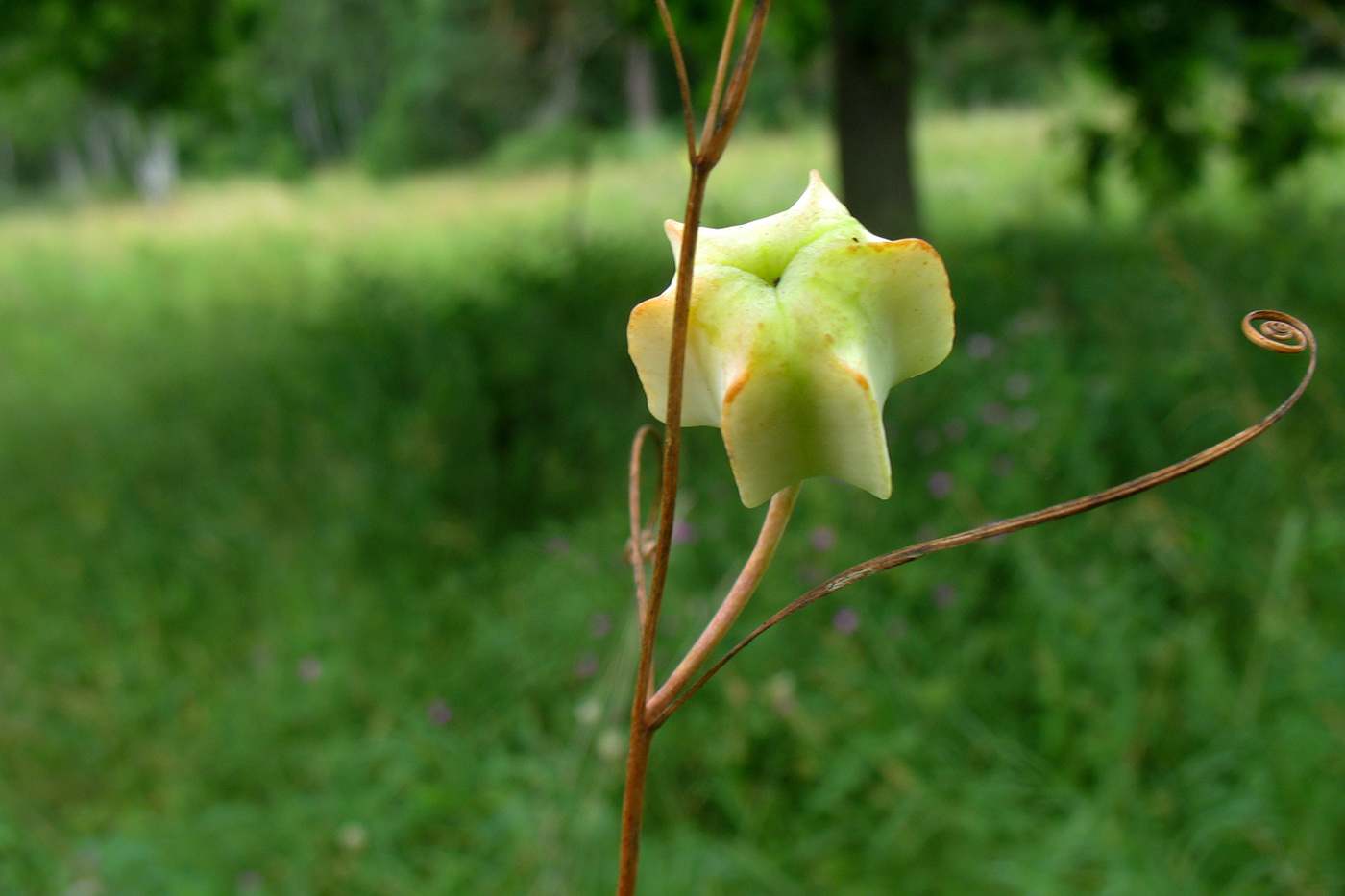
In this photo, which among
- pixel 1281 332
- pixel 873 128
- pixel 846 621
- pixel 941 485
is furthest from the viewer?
pixel 873 128

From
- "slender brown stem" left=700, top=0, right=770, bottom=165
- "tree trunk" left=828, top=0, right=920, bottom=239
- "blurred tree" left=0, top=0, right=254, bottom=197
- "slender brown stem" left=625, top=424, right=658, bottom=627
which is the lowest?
"tree trunk" left=828, top=0, right=920, bottom=239

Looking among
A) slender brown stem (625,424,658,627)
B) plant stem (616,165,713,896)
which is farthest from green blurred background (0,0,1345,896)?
plant stem (616,165,713,896)

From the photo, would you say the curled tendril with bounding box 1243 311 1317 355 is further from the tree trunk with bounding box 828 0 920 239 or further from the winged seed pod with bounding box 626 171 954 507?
the tree trunk with bounding box 828 0 920 239

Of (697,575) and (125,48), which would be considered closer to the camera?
(697,575)

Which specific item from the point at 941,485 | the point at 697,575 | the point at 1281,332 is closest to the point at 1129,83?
the point at 941,485

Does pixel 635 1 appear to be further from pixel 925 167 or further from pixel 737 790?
pixel 925 167

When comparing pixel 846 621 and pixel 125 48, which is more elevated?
pixel 125 48

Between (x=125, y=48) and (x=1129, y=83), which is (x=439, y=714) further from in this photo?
(x=125, y=48)
